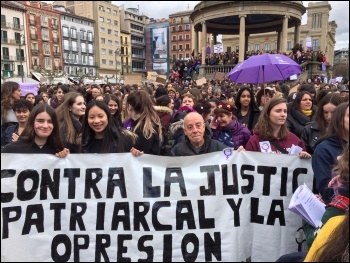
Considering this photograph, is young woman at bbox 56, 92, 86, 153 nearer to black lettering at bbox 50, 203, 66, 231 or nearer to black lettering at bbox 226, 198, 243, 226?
black lettering at bbox 50, 203, 66, 231

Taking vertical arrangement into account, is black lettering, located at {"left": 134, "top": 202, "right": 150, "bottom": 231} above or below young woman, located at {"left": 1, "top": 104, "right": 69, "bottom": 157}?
below

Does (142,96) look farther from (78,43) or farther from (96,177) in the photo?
(78,43)

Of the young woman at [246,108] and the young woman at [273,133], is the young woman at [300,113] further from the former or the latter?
the young woman at [273,133]

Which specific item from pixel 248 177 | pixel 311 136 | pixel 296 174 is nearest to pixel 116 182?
pixel 248 177

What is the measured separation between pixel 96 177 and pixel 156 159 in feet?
1.84

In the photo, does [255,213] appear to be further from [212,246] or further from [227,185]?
[212,246]

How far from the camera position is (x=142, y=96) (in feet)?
13.7

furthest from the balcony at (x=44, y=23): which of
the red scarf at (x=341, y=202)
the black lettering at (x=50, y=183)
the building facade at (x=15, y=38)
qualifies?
the red scarf at (x=341, y=202)

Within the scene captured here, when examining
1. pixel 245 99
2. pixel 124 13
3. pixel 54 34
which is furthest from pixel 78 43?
pixel 245 99

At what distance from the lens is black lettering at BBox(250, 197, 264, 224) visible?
317 centimetres

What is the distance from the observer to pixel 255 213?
10.4 feet

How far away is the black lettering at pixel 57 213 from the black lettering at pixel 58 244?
0.27 feet

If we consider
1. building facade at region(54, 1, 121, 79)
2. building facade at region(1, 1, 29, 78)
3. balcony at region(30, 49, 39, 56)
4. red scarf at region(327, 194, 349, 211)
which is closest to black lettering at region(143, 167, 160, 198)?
red scarf at region(327, 194, 349, 211)

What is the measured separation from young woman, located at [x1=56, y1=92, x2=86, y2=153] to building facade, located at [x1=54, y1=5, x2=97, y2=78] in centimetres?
6725
